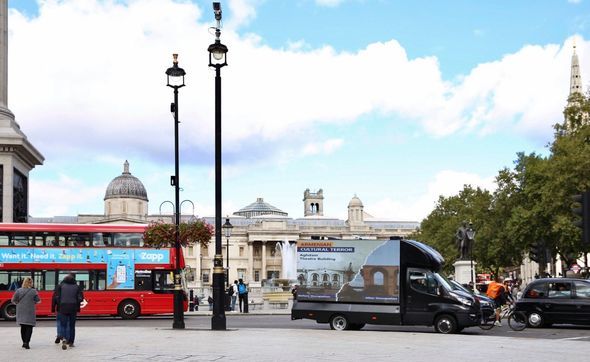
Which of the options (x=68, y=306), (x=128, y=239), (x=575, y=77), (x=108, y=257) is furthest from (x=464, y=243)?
(x=575, y=77)

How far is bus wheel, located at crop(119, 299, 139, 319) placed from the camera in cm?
3838

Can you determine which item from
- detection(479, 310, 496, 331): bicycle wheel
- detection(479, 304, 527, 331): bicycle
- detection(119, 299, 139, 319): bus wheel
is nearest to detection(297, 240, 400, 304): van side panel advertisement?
detection(479, 310, 496, 331): bicycle wheel

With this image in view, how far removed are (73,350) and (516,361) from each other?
29.0 ft

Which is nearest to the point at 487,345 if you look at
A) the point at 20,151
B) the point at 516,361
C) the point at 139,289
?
the point at 516,361

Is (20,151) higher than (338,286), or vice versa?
(20,151)

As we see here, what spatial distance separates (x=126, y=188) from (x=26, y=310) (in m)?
158

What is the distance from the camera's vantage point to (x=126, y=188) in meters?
176

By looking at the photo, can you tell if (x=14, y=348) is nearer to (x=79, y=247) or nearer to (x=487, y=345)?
(x=487, y=345)

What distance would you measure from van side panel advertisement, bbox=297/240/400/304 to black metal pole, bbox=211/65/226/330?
13.0 feet

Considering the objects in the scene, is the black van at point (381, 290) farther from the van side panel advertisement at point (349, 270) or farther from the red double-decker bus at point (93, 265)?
the red double-decker bus at point (93, 265)

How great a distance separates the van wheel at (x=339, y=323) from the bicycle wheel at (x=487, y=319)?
3951 millimetres

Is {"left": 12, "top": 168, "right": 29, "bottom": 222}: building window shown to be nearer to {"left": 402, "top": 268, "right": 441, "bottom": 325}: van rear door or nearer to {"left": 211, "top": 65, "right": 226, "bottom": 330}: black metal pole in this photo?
{"left": 211, "top": 65, "right": 226, "bottom": 330}: black metal pole

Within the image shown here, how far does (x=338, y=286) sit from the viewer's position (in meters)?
28.3

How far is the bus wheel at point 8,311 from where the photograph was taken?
36.6m
